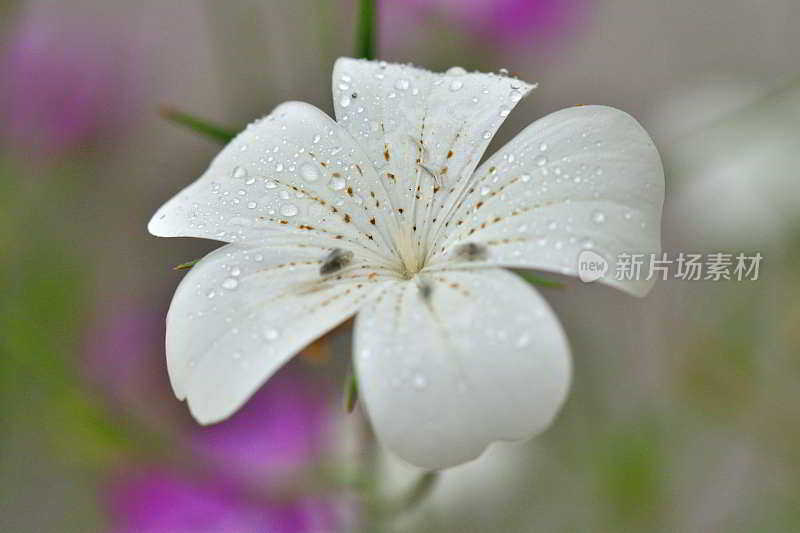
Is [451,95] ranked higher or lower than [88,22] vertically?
lower

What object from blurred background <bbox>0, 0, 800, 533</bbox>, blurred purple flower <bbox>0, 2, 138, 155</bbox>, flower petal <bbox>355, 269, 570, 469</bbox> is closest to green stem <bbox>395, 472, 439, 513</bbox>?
blurred background <bbox>0, 0, 800, 533</bbox>

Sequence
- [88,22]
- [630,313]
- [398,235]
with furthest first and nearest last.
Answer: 1. [630,313]
2. [88,22]
3. [398,235]

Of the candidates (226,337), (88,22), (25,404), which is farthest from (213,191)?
(88,22)

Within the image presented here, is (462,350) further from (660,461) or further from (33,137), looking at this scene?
(33,137)

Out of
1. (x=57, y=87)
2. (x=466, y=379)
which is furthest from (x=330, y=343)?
(x=57, y=87)

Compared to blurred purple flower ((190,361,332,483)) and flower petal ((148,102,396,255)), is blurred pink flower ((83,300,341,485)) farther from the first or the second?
flower petal ((148,102,396,255))

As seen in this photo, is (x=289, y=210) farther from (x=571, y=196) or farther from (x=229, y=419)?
(x=229, y=419)

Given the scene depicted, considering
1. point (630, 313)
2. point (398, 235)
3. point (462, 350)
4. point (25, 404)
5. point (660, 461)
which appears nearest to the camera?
point (462, 350)

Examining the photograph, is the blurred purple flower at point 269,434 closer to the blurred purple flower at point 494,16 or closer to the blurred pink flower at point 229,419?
the blurred pink flower at point 229,419
